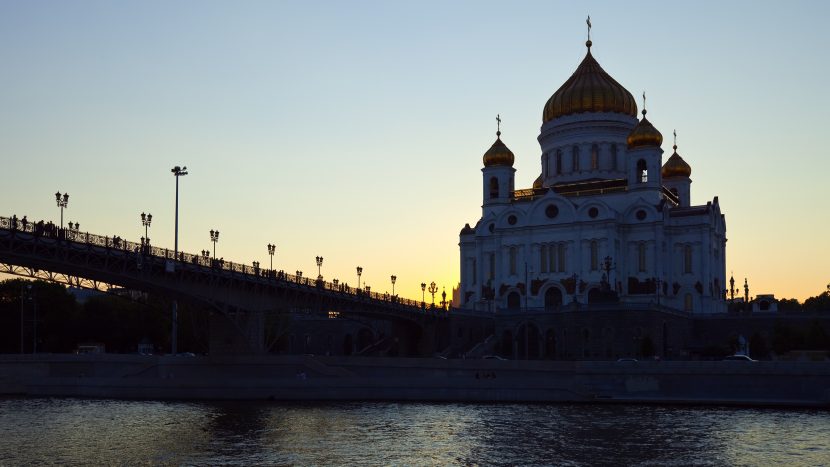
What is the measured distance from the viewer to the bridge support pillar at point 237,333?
6694 cm

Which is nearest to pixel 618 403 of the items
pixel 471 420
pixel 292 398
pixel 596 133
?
pixel 471 420

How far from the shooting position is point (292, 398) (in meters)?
58.2

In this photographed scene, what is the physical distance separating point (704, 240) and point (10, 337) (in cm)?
6533

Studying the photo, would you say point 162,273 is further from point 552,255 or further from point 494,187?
point 494,187

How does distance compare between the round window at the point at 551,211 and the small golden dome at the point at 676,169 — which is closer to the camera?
the round window at the point at 551,211

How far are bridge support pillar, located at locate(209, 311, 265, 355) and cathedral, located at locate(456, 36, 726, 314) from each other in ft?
92.4

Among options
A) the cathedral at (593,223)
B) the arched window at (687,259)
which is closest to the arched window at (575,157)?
the cathedral at (593,223)

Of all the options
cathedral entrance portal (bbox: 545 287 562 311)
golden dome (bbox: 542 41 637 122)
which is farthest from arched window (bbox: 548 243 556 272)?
golden dome (bbox: 542 41 637 122)

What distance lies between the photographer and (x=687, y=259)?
309ft

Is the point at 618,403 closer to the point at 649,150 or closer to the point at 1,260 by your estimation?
the point at 1,260

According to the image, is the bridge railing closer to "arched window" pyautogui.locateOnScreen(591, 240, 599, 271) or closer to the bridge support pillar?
the bridge support pillar

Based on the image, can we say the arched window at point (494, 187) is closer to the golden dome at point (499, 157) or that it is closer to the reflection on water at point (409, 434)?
the golden dome at point (499, 157)

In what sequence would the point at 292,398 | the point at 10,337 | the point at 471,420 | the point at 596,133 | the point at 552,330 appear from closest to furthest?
the point at 471,420, the point at 292,398, the point at 552,330, the point at 10,337, the point at 596,133

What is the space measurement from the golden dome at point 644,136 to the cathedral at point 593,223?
0.11 metres
